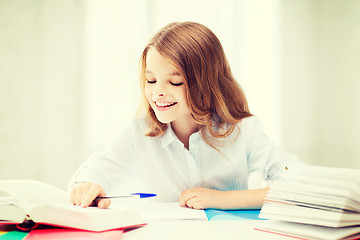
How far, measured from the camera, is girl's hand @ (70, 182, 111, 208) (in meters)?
0.78

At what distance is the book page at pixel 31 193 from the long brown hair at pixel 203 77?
45 cm

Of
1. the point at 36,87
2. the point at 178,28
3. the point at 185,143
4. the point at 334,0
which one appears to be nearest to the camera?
the point at 178,28

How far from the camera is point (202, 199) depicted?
2.89ft

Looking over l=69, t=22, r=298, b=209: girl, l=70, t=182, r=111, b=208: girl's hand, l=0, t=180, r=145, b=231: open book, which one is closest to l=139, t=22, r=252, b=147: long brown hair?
l=69, t=22, r=298, b=209: girl

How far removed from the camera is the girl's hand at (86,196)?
777mm

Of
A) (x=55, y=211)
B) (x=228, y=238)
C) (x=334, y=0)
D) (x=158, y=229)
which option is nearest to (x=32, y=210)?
(x=55, y=211)

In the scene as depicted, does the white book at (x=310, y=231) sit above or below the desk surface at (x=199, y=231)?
above

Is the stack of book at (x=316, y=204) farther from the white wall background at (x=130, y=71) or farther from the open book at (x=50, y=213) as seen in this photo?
the white wall background at (x=130, y=71)

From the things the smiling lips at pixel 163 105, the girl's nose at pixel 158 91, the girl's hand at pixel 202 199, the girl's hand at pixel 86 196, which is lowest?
the girl's hand at pixel 202 199

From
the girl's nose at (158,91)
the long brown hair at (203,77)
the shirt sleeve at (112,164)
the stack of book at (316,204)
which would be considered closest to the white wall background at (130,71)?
the shirt sleeve at (112,164)

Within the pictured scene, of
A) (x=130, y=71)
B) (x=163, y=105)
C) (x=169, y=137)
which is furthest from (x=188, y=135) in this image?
(x=130, y=71)

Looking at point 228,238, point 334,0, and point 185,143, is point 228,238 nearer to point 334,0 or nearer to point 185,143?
point 185,143

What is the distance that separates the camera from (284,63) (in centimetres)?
241

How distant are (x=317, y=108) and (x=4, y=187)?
227cm
